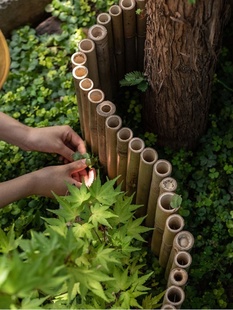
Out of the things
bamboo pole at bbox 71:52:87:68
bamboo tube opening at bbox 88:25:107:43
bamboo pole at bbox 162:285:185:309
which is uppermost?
bamboo tube opening at bbox 88:25:107:43

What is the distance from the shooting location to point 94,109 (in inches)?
95.9

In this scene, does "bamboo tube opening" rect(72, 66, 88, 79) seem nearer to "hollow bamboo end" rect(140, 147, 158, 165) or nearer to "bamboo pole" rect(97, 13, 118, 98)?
"bamboo pole" rect(97, 13, 118, 98)

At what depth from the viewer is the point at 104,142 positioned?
2584mm

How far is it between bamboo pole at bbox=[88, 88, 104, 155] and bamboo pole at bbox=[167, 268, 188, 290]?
842mm

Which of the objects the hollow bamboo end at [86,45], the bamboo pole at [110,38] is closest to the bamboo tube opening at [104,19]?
the bamboo pole at [110,38]

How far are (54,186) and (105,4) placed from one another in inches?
50.5

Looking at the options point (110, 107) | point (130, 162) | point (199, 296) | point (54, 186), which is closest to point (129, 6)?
point (110, 107)

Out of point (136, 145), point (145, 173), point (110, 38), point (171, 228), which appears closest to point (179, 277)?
point (171, 228)

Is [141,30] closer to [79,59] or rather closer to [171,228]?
[79,59]

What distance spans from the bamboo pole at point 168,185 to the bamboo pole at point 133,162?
6.9 inches

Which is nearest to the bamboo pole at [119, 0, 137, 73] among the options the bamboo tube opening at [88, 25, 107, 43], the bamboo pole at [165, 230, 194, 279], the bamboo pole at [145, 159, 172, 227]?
the bamboo tube opening at [88, 25, 107, 43]

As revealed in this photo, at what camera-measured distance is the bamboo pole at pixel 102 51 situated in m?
2.48

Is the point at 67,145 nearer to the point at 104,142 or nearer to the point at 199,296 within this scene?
the point at 104,142

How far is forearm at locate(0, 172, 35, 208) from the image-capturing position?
2.56 metres
